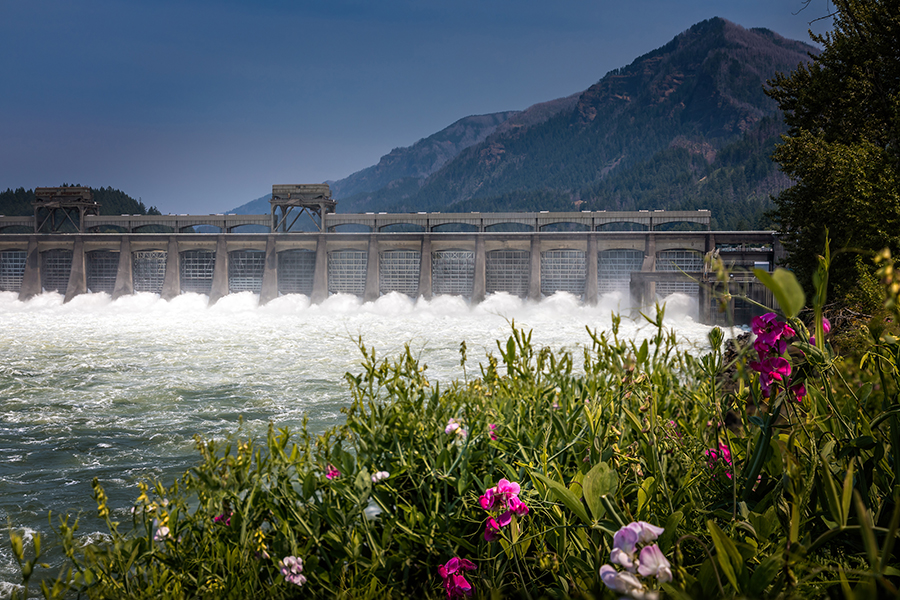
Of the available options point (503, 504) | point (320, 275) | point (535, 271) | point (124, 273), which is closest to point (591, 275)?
point (535, 271)

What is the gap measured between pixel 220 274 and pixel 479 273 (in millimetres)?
19575

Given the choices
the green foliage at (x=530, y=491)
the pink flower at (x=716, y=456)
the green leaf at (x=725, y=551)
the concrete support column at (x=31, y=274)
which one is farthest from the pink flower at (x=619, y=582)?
the concrete support column at (x=31, y=274)

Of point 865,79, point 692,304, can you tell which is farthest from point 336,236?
point 865,79

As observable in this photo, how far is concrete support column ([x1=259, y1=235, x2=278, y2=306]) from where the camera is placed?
3891 cm

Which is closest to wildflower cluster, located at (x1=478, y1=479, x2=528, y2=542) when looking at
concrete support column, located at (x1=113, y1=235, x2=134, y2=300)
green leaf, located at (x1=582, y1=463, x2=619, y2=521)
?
green leaf, located at (x1=582, y1=463, x2=619, y2=521)

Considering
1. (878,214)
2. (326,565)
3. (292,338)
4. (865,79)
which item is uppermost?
(865,79)

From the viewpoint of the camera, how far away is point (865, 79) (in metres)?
17.5

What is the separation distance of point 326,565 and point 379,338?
2357cm

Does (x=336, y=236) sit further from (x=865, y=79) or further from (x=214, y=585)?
(x=214, y=585)

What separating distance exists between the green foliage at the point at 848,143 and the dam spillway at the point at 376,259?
1385cm

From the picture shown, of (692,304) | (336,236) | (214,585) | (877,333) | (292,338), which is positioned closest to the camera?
(877,333)

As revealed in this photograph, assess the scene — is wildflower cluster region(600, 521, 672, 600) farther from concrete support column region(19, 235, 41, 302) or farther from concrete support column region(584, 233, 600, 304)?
concrete support column region(19, 235, 41, 302)

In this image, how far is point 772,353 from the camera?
233 centimetres

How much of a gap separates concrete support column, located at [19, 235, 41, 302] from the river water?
1.13 metres
